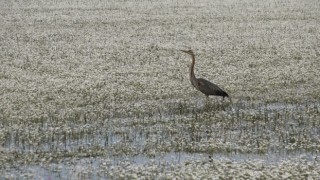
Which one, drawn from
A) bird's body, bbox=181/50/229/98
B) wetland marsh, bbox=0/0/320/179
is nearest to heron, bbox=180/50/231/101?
bird's body, bbox=181/50/229/98

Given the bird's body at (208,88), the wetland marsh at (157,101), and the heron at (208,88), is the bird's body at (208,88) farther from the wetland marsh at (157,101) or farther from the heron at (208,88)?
the wetland marsh at (157,101)

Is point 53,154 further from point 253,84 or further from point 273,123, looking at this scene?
point 253,84

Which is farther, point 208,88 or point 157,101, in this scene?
point 157,101

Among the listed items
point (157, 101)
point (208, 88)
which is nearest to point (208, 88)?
point (208, 88)

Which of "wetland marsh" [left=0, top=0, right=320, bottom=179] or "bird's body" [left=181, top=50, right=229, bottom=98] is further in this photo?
"bird's body" [left=181, top=50, right=229, bottom=98]

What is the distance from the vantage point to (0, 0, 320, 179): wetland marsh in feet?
44.8

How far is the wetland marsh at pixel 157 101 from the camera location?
13656mm

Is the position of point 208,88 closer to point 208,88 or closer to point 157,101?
point 208,88

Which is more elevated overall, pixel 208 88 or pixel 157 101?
pixel 208 88

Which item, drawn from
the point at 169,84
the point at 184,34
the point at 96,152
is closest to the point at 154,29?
the point at 184,34

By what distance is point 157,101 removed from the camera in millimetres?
20141

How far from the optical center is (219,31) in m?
38.6

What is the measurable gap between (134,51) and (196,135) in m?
15.8

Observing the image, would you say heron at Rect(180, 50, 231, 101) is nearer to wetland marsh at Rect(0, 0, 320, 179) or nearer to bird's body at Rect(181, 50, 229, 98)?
bird's body at Rect(181, 50, 229, 98)
